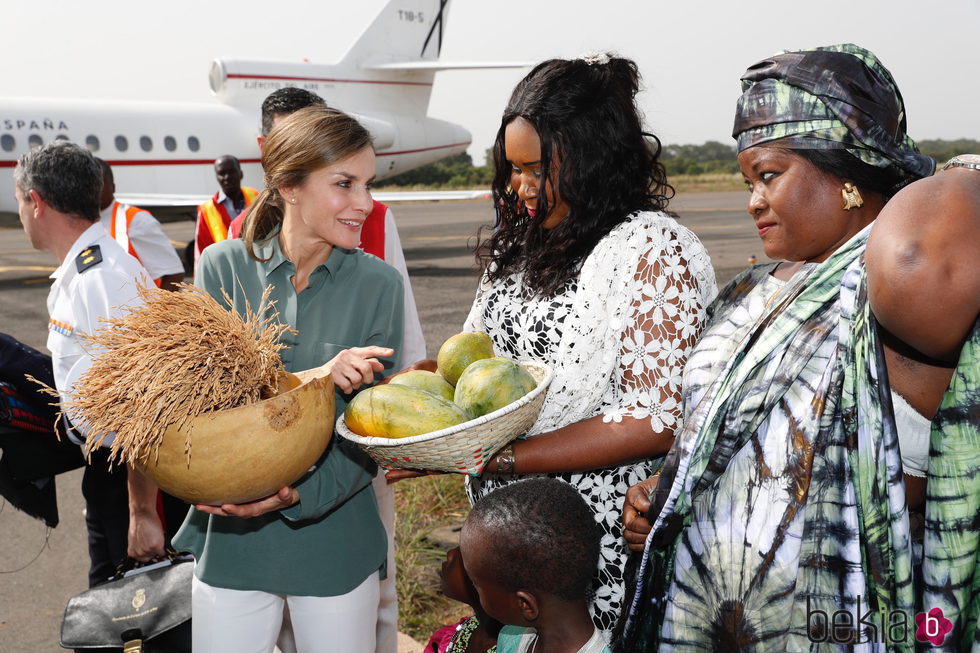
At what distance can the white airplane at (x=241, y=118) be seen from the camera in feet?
50.9

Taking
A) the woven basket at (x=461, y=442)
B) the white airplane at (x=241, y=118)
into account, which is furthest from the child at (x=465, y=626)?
the white airplane at (x=241, y=118)

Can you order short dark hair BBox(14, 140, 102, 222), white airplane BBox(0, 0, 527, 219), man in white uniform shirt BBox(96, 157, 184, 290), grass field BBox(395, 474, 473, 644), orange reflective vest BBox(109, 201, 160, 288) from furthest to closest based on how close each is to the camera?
white airplane BBox(0, 0, 527, 219), man in white uniform shirt BBox(96, 157, 184, 290), orange reflective vest BBox(109, 201, 160, 288), grass field BBox(395, 474, 473, 644), short dark hair BBox(14, 140, 102, 222)

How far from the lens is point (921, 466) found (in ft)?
4.79

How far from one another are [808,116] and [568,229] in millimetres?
698

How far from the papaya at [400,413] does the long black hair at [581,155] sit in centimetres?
51

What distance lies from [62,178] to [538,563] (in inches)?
99.0

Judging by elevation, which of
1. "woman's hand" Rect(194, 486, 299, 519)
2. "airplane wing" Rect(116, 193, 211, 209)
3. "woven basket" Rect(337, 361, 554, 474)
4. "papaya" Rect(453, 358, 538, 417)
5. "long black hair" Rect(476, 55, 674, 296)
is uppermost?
"long black hair" Rect(476, 55, 674, 296)

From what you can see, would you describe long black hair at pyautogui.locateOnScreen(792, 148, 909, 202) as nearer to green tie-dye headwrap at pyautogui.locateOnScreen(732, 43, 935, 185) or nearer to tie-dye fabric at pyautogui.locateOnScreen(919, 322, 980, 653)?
green tie-dye headwrap at pyautogui.locateOnScreen(732, 43, 935, 185)

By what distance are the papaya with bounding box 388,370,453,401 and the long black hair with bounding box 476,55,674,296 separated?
1.27 feet

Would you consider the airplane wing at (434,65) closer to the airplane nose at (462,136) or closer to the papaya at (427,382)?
the airplane nose at (462,136)

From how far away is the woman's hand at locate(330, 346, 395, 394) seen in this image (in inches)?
75.3

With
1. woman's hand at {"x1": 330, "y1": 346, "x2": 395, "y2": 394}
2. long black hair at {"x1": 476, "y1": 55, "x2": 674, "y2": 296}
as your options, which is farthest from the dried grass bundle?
long black hair at {"x1": 476, "y1": 55, "x2": 674, "y2": 296}

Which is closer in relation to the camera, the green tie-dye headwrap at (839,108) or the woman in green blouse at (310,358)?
the green tie-dye headwrap at (839,108)

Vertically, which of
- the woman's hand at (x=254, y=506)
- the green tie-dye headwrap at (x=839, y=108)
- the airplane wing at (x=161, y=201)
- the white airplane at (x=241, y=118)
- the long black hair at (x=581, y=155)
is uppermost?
the green tie-dye headwrap at (x=839, y=108)
